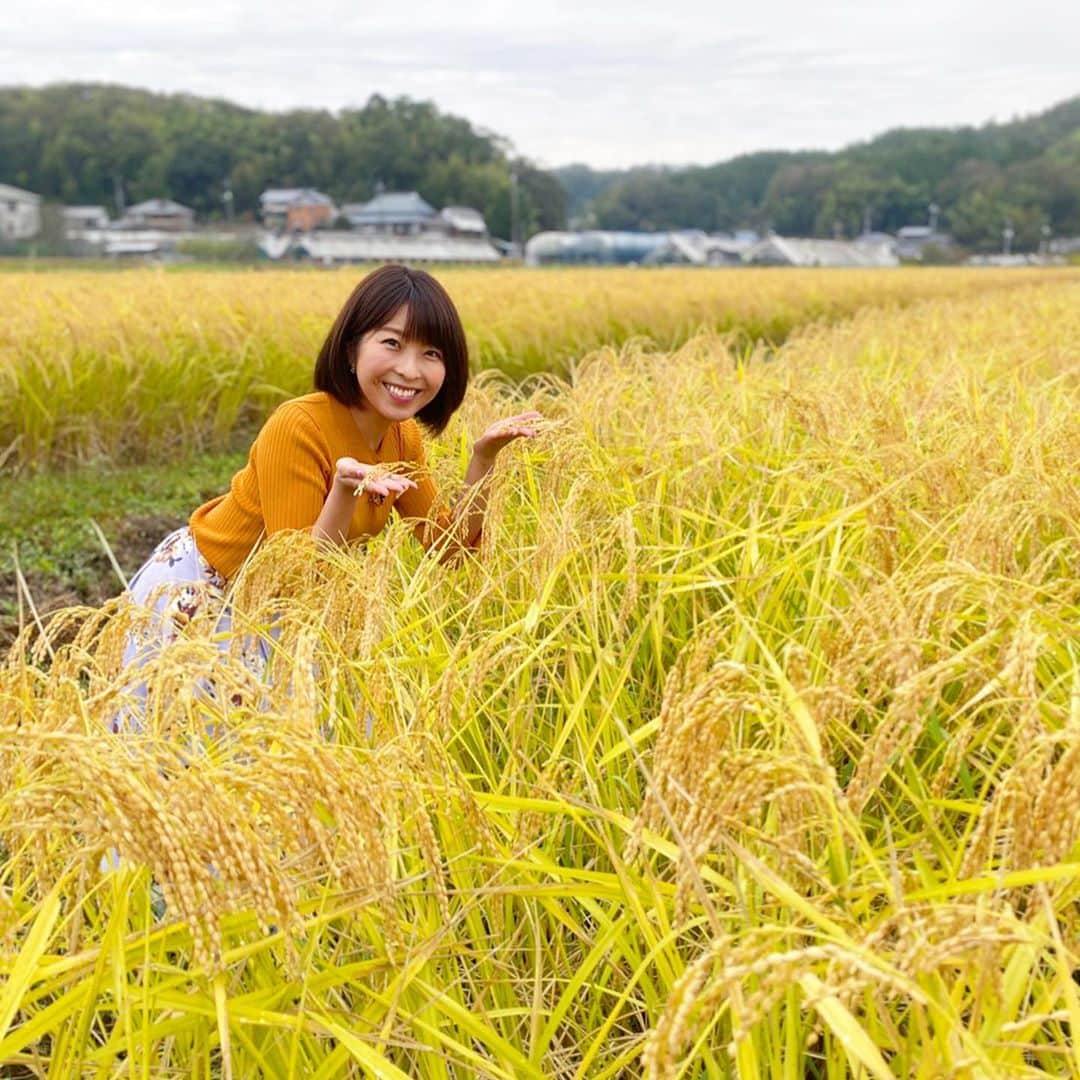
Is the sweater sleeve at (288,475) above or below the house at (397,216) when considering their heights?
below

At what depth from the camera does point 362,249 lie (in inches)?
1774

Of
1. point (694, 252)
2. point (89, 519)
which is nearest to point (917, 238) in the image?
point (694, 252)

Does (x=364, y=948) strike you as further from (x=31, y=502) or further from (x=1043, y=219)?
(x=1043, y=219)

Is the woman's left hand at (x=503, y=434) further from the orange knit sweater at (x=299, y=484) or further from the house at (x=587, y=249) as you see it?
the house at (x=587, y=249)

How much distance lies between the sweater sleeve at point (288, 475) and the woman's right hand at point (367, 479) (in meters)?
0.17

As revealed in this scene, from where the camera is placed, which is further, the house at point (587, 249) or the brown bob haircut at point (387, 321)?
the house at point (587, 249)

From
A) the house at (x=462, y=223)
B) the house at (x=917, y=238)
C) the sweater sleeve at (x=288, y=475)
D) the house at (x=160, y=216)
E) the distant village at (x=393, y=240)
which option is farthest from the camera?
the house at (x=917, y=238)

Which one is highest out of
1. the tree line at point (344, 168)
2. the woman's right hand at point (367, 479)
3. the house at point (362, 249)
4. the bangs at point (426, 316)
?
the tree line at point (344, 168)

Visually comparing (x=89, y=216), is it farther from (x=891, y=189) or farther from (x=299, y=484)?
(x=299, y=484)

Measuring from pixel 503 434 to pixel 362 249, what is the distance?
45.0m

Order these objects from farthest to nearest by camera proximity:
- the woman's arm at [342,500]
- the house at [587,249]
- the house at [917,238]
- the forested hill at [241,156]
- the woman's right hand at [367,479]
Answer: the house at [917,238] → the forested hill at [241,156] → the house at [587,249] → the woman's arm at [342,500] → the woman's right hand at [367,479]

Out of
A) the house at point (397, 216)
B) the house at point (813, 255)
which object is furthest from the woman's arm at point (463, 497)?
the house at point (397, 216)

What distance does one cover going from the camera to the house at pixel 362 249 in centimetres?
4381

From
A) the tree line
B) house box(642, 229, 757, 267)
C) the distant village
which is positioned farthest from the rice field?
the tree line
